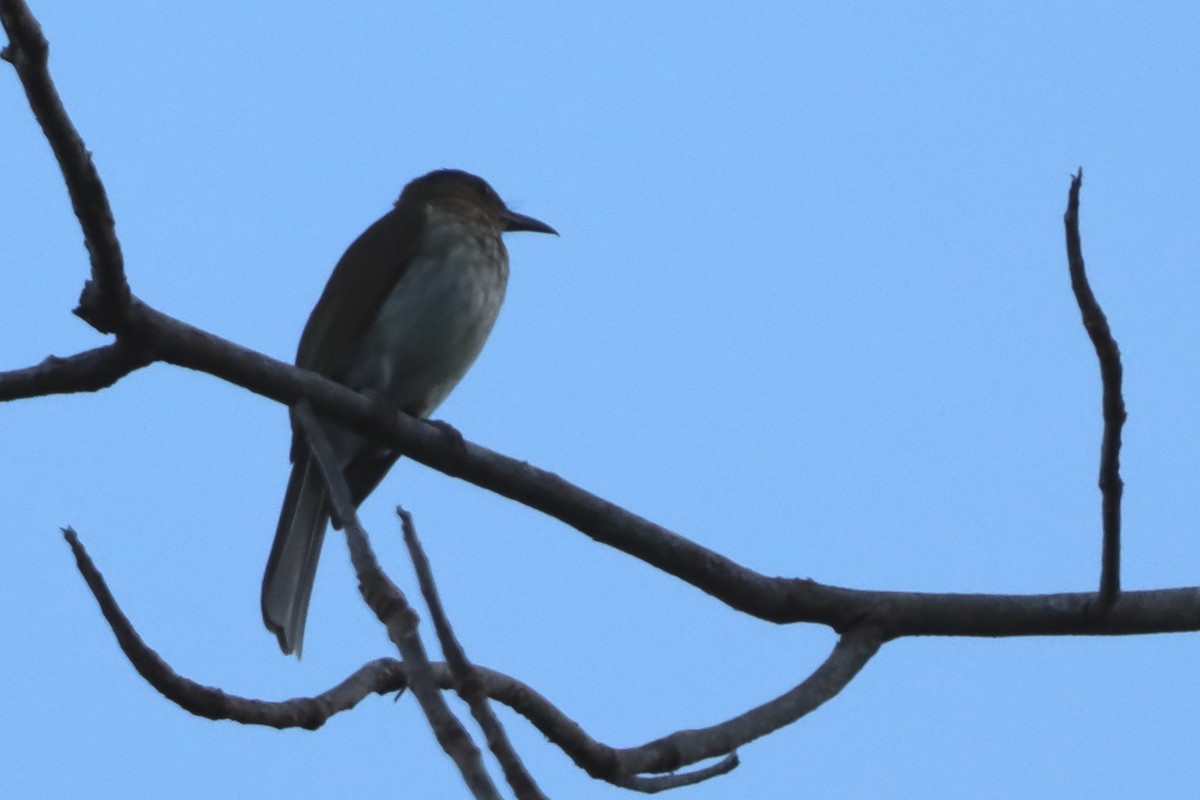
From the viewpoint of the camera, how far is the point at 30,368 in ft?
11.4

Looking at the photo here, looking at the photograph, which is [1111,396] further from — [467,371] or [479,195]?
[479,195]

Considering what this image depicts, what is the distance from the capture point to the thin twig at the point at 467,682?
2082mm

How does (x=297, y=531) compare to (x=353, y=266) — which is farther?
(x=353, y=266)

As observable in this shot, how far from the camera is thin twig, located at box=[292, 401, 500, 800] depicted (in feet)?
6.72

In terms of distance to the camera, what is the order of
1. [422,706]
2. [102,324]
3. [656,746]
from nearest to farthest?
[422,706] → [656,746] → [102,324]

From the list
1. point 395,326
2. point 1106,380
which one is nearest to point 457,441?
point 1106,380

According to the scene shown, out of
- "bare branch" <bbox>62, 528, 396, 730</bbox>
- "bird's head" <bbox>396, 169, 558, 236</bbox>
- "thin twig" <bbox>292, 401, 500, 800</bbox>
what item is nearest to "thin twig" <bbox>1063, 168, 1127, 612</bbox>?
"thin twig" <bbox>292, 401, 500, 800</bbox>

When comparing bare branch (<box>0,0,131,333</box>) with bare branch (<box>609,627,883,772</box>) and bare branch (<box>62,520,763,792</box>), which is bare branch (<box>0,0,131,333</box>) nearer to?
bare branch (<box>62,520,763,792</box>)

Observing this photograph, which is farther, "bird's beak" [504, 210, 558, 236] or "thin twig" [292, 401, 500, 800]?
"bird's beak" [504, 210, 558, 236]

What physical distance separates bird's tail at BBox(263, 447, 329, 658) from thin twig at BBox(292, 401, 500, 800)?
2673mm

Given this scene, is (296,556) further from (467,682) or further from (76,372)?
(467,682)

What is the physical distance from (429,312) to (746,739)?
297cm

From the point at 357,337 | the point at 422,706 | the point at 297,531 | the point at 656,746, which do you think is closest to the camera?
the point at 422,706

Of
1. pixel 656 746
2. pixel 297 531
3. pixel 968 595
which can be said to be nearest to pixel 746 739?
pixel 656 746
